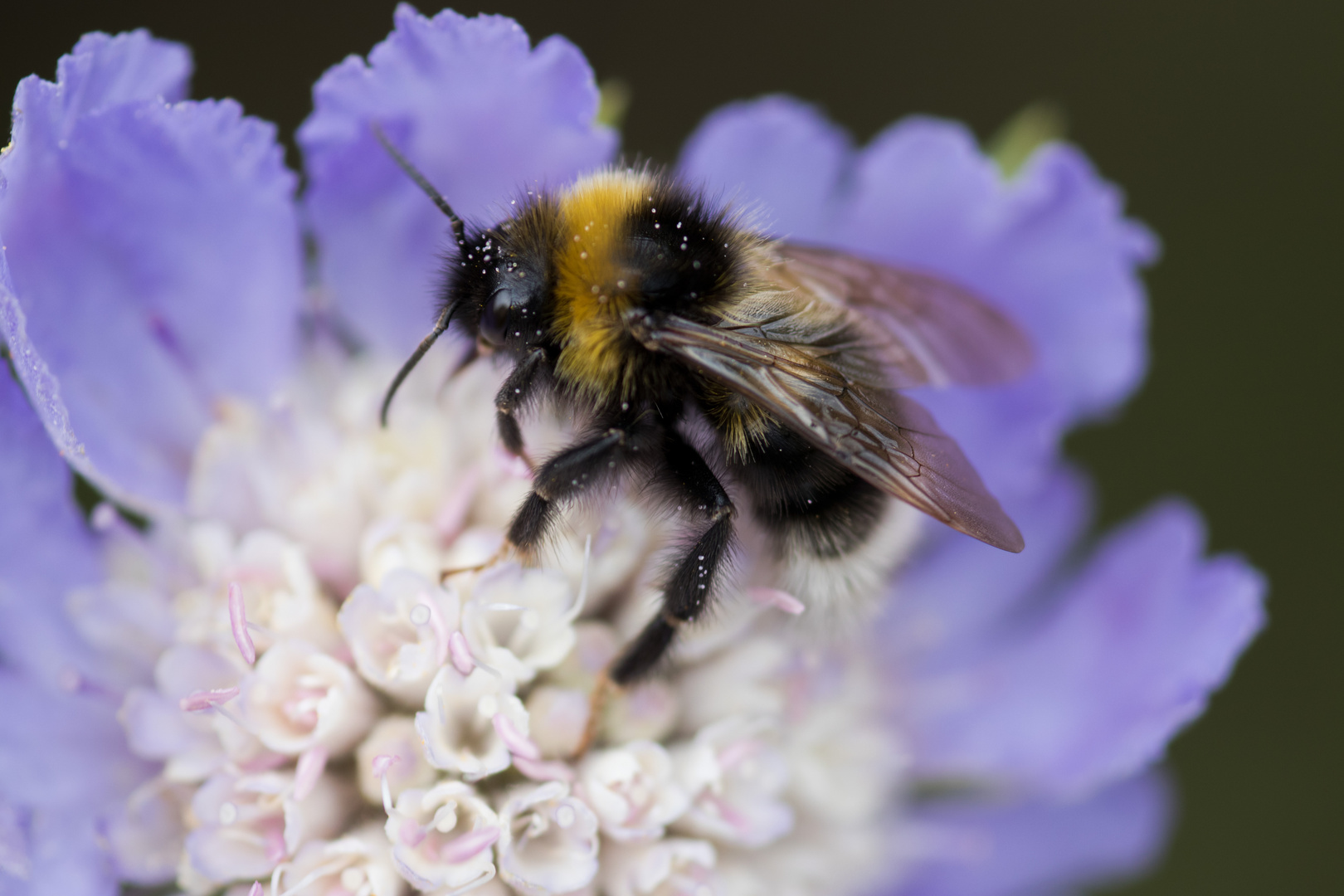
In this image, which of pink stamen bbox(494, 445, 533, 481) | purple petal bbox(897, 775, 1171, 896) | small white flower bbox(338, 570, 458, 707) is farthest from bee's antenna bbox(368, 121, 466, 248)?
purple petal bbox(897, 775, 1171, 896)

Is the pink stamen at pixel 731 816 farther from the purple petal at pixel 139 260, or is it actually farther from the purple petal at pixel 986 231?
the purple petal at pixel 139 260

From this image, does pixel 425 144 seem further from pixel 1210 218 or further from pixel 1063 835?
pixel 1210 218

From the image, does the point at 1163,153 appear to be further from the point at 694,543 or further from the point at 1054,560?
the point at 694,543

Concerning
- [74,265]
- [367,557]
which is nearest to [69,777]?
[367,557]

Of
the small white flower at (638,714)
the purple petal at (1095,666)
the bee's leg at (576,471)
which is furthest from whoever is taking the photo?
the purple petal at (1095,666)

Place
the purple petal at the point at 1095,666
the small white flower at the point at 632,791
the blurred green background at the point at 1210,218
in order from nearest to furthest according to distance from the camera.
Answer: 1. the small white flower at the point at 632,791
2. the purple petal at the point at 1095,666
3. the blurred green background at the point at 1210,218

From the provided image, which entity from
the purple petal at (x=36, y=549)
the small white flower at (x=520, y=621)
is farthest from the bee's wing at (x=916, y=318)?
the purple petal at (x=36, y=549)

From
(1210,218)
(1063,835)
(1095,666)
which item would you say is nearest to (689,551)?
(1095,666)
